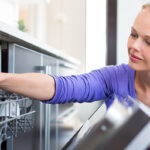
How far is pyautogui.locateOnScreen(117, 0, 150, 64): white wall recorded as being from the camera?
264 centimetres

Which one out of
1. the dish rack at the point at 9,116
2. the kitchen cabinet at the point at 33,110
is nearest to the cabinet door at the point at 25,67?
the kitchen cabinet at the point at 33,110

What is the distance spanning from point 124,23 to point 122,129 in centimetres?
239

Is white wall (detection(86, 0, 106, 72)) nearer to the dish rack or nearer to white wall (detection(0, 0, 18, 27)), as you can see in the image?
white wall (detection(0, 0, 18, 27))

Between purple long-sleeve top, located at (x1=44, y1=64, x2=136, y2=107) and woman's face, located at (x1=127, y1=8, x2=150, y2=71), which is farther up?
woman's face, located at (x1=127, y1=8, x2=150, y2=71)

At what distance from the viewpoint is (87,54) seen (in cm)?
298

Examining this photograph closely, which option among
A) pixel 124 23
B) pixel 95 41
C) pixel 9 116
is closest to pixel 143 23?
pixel 9 116

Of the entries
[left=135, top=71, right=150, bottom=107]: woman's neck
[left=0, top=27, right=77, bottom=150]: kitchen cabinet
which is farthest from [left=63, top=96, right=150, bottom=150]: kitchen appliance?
[left=135, top=71, right=150, bottom=107]: woman's neck

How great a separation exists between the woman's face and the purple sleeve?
15 centimetres

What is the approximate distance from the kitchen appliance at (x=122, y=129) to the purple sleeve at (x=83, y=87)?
0.43m

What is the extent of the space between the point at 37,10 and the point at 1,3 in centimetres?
150

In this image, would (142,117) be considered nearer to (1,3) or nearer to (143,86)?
(143,86)

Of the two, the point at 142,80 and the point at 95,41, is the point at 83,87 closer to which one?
the point at 142,80

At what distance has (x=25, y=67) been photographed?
3.72 ft

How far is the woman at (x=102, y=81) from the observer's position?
2.49 feet
